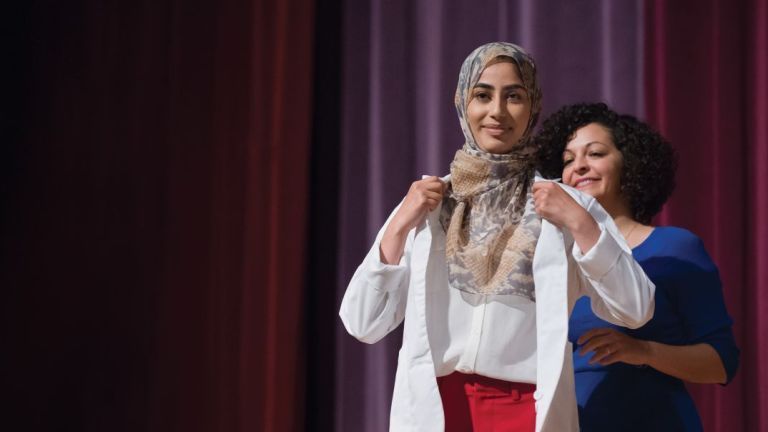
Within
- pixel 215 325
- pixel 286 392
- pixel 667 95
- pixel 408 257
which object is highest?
pixel 667 95

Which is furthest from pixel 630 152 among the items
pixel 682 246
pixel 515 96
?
pixel 515 96

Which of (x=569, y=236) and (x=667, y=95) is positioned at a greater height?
(x=667, y=95)

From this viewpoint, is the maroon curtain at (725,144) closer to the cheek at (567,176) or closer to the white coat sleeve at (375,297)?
the cheek at (567,176)

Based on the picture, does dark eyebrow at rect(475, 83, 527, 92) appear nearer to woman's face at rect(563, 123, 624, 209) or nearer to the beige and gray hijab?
the beige and gray hijab

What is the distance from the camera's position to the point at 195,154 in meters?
2.62

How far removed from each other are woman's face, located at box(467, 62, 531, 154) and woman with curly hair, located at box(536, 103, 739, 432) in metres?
0.40

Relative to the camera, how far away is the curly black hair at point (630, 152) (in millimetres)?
1927

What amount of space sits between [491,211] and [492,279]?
0.11 metres

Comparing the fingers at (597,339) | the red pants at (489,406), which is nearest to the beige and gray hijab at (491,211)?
the red pants at (489,406)

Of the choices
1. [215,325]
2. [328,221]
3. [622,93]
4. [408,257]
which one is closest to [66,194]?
[215,325]

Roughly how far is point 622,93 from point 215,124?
1195mm

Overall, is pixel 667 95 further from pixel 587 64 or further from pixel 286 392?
pixel 286 392

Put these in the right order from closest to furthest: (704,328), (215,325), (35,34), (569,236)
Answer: (569,236), (704,328), (35,34), (215,325)

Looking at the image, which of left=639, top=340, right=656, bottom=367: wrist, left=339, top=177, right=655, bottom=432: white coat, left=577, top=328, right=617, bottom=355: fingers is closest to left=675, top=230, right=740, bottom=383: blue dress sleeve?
left=639, top=340, right=656, bottom=367: wrist
